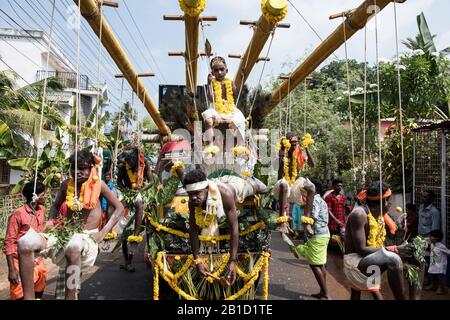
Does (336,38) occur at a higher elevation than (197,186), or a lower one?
higher

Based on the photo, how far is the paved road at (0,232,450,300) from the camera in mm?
5461

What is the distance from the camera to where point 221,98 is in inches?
203

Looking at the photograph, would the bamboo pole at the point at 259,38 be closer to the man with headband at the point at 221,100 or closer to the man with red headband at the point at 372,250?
the man with headband at the point at 221,100

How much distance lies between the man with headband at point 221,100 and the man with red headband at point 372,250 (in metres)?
1.84

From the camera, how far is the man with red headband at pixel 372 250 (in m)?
3.39

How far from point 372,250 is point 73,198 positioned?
2.75m

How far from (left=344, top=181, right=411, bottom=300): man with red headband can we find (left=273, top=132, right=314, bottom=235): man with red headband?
1.12 meters

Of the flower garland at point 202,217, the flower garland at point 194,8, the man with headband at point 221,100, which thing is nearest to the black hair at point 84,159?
the flower garland at point 202,217

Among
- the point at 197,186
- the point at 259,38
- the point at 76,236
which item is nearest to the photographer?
the point at 76,236

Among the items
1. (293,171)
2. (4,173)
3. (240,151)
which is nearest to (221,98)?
(240,151)

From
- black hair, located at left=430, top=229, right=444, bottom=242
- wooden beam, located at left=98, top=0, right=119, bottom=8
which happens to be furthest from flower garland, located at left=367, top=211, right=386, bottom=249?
wooden beam, located at left=98, top=0, right=119, bottom=8

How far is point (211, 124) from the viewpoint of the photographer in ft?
15.6

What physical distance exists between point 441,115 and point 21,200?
9.78m

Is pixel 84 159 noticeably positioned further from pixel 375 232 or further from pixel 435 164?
pixel 435 164
